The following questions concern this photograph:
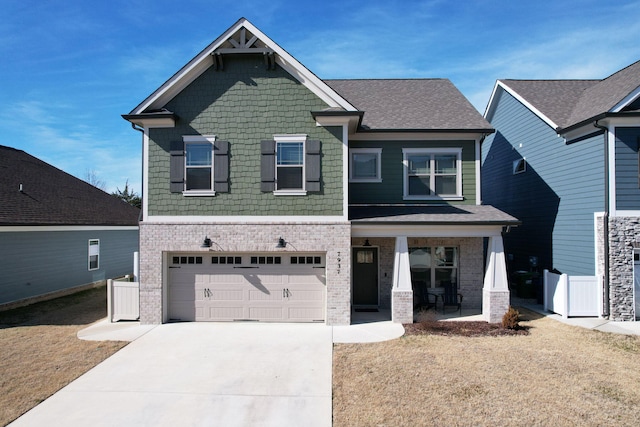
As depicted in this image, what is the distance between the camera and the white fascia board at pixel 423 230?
36.8ft

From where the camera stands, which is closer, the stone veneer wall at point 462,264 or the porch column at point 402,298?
the porch column at point 402,298

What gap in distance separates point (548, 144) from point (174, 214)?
13480 millimetres

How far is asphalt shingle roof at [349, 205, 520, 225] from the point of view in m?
11.1

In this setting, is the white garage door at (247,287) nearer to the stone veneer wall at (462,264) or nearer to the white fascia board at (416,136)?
the stone veneer wall at (462,264)

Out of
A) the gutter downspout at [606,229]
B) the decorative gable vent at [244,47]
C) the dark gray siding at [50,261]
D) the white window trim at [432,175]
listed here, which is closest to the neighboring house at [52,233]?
the dark gray siding at [50,261]

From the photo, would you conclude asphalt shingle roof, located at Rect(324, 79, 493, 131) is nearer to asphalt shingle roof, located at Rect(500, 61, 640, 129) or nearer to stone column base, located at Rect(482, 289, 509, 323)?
asphalt shingle roof, located at Rect(500, 61, 640, 129)

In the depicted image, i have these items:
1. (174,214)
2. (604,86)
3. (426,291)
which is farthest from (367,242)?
(604,86)

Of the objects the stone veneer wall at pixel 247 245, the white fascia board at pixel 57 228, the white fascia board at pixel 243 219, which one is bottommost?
the stone veneer wall at pixel 247 245

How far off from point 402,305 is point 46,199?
1550 centimetres

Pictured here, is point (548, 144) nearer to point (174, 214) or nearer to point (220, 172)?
point (220, 172)

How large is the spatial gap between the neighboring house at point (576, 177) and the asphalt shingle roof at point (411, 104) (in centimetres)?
311

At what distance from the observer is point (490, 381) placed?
7082 mm

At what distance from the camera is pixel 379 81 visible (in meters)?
16.3

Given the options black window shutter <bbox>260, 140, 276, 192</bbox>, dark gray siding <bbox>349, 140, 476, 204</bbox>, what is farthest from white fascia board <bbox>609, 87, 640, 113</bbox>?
black window shutter <bbox>260, 140, 276, 192</bbox>
